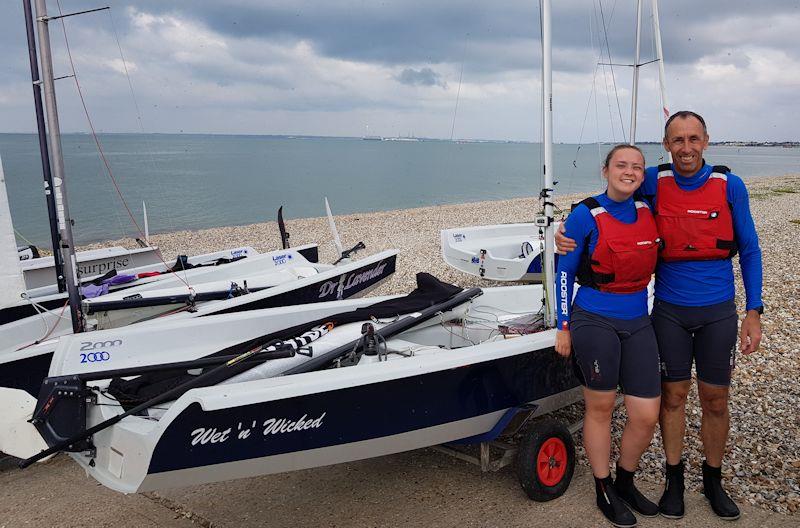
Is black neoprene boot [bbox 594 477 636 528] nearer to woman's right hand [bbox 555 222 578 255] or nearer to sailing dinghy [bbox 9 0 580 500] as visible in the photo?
sailing dinghy [bbox 9 0 580 500]

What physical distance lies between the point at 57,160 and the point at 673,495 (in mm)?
4944

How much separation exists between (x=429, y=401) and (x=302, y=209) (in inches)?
1163

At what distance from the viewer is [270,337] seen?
3824 millimetres

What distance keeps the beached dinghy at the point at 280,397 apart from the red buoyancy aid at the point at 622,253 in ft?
2.21

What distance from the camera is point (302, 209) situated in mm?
31859

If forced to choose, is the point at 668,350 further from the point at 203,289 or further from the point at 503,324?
the point at 203,289

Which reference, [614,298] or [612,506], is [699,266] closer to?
[614,298]

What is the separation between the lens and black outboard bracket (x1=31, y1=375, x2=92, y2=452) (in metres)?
2.84

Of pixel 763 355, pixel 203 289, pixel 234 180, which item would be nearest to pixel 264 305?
pixel 203 289

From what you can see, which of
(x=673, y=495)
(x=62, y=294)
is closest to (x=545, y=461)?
(x=673, y=495)

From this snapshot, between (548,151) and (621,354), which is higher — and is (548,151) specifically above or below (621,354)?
above

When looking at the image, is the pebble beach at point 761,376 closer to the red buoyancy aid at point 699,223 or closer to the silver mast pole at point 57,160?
the red buoyancy aid at point 699,223

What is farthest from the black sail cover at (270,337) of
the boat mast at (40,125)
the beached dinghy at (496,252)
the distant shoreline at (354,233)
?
the distant shoreline at (354,233)

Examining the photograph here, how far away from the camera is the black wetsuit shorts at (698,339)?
286 cm
